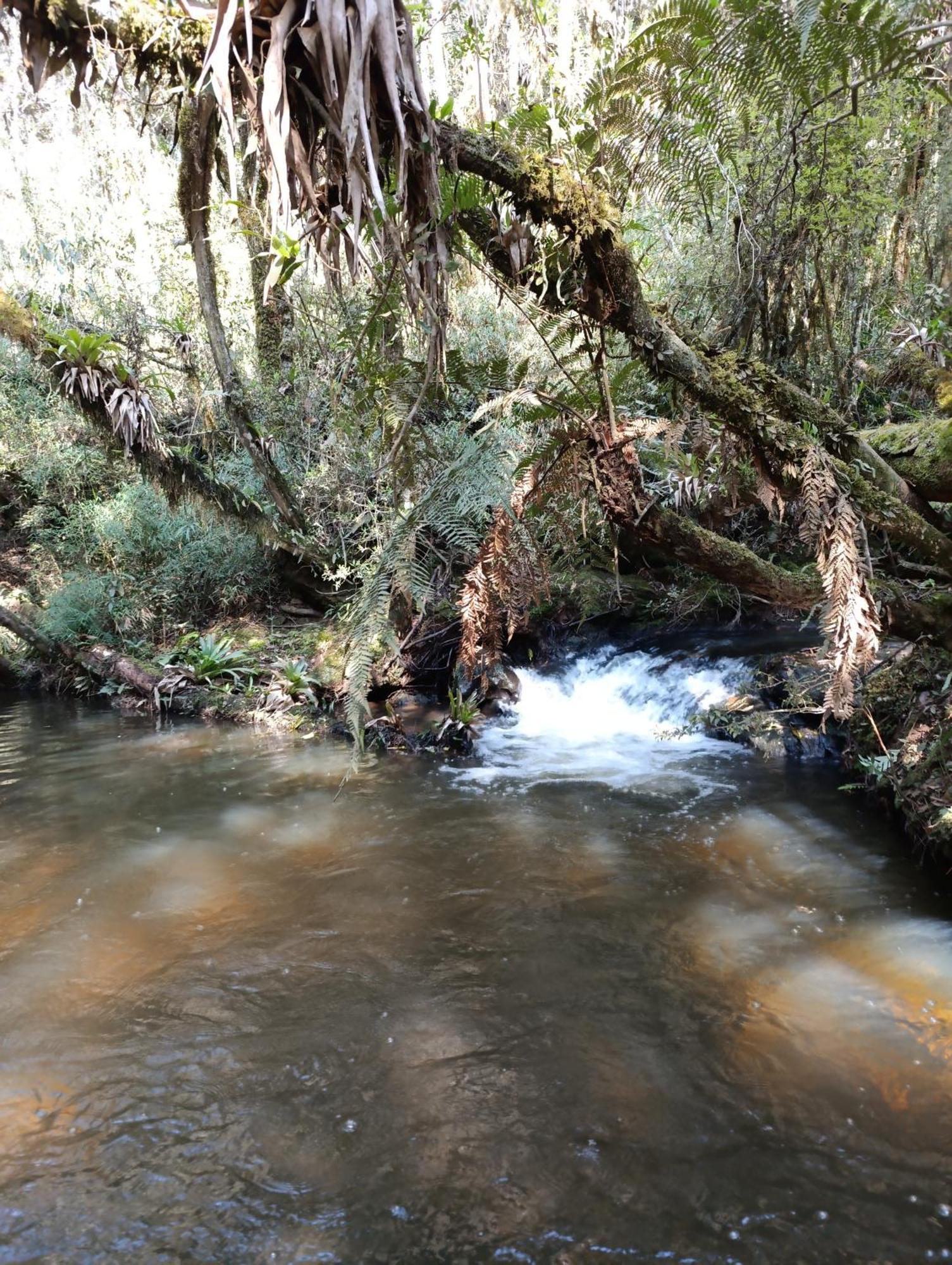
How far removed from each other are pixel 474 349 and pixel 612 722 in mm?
5427

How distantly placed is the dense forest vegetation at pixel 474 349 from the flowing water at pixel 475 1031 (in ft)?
4.46

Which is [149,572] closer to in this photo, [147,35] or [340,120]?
[147,35]

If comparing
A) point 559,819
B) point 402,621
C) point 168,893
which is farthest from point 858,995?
point 402,621

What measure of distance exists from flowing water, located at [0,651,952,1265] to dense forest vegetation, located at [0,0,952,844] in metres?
1.36

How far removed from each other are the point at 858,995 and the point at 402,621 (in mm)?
6131

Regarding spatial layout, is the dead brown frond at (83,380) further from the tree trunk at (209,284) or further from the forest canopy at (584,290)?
the tree trunk at (209,284)

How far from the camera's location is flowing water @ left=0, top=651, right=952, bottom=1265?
255 centimetres

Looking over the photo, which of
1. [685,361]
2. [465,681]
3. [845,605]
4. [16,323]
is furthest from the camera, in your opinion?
[465,681]

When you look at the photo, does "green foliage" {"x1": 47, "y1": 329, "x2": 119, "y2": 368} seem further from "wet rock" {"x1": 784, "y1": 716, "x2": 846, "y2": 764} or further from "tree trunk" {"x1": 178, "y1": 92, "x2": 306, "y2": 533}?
"wet rock" {"x1": 784, "y1": 716, "x2": 846, "y2": 764}

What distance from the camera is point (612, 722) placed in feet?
27.8

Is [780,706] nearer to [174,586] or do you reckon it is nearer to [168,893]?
[168,893]

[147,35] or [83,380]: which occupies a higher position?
[147,35]

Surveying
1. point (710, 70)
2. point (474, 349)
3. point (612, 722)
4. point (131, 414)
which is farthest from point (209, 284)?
point (710, 70)

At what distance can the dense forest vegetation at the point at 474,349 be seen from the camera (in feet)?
7.48
